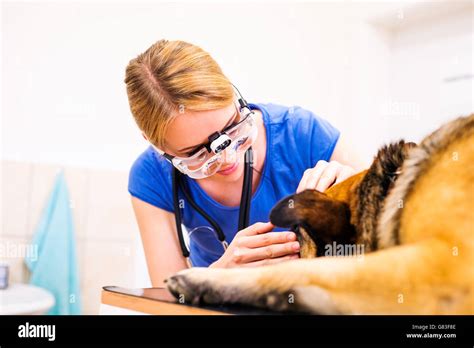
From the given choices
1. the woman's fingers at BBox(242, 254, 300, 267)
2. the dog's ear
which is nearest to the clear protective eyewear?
the woman's fingers at BBox(242, 254, 300, 267)

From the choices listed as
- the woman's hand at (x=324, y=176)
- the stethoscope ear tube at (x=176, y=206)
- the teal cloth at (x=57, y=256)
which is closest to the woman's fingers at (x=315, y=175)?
the woman's hand at (x=324, y=176)

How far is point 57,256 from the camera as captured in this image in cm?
226

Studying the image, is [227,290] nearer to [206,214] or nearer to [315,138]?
[206,214]

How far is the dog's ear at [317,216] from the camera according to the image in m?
0.66

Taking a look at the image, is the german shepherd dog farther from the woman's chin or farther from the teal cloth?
the teal cloth

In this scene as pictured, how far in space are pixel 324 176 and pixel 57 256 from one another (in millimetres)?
1688

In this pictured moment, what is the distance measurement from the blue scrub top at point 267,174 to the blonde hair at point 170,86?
0.25 m

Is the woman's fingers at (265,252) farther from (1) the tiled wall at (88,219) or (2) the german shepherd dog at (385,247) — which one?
(1) the tiled wall at (88,219)

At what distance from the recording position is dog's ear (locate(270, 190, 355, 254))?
66 centimetres

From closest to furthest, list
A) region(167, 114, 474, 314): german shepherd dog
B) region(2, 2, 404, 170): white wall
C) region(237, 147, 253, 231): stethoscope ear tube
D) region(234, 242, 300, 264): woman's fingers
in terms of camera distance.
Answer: region(167, 114, 474, 314): german shepherd dog
region(234, 242, 300, 264): woman's fingers
region(237, 147, 253, 231): stethoscope ear tube
region(2, 2, 404, 170): white wall

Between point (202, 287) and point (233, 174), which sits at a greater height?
point (233, 174)

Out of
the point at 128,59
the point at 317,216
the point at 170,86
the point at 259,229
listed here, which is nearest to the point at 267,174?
the point at 170,86

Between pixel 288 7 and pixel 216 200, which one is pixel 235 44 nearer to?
pixel 288 7
